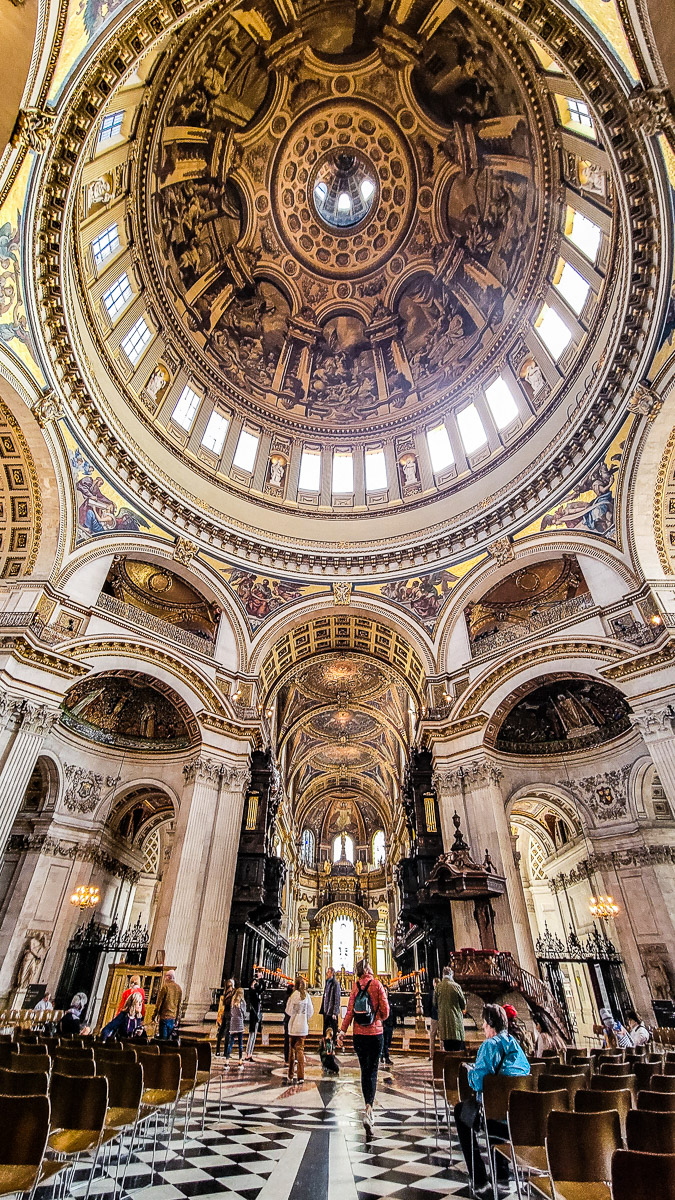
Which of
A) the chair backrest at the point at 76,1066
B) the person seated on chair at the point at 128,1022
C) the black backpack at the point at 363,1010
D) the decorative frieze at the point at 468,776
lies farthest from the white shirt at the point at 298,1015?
the decorative frieze at the point at 468,776

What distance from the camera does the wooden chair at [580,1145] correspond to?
2.89 metres

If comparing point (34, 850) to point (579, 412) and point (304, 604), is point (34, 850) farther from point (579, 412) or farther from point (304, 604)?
point (579, 412)

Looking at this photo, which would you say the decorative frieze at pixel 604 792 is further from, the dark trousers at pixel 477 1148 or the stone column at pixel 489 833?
the dark trousers at pixel 477 1148

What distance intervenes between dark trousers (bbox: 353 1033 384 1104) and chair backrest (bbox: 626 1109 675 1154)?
3.66 meters

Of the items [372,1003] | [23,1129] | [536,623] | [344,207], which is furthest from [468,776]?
[344,207]

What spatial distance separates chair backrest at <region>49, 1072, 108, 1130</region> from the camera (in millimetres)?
3357

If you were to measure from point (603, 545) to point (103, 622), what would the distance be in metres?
14.6

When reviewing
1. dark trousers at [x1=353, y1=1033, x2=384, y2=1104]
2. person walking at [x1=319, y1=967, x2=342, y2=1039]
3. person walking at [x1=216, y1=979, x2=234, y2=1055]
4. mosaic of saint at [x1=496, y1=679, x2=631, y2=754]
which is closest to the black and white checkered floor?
dark trousers at [x1=353, y1=1033, x2=384, y2=1104]

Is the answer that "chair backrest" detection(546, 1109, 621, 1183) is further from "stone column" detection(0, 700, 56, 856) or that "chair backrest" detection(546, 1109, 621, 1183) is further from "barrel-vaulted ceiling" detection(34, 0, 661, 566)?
"barrel-vaulted ceiling" detection(34, 0, 661, 566)

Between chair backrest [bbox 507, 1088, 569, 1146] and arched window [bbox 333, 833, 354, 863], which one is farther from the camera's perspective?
arched window [bbox 333, 833, 354, 863]

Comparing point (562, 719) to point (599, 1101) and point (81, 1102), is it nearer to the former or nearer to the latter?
point (599, 1101)

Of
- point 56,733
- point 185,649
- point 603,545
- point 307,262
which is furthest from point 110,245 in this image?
point 603,545

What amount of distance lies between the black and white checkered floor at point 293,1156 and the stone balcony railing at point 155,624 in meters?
11.8

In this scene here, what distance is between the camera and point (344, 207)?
2603 cm
